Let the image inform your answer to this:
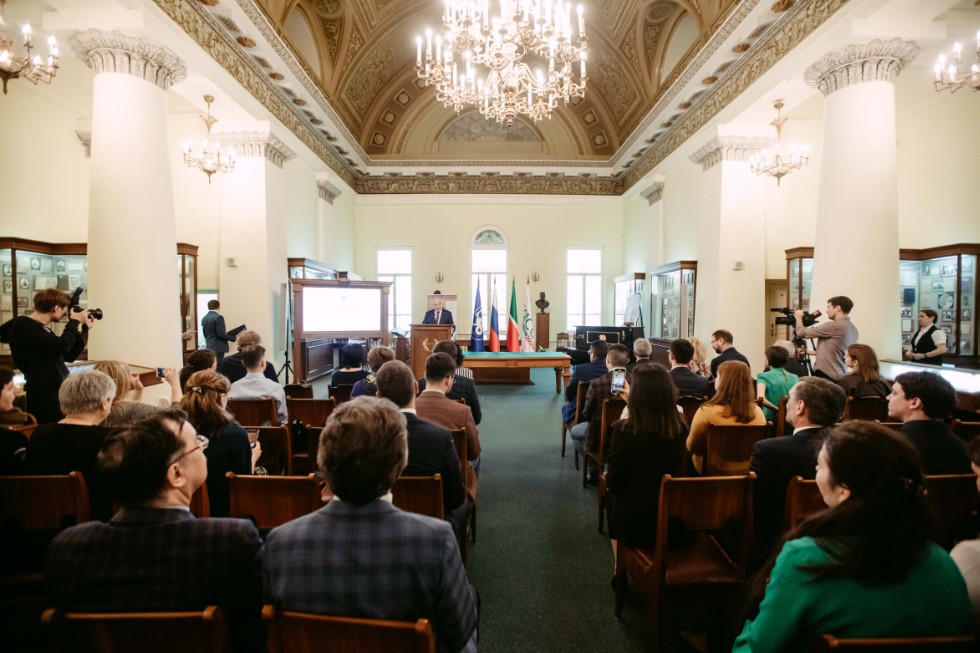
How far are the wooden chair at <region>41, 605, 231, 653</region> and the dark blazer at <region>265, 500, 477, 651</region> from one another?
15 cm

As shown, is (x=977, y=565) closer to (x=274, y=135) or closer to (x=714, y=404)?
(x=714, y=404)

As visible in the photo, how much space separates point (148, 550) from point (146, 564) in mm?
33

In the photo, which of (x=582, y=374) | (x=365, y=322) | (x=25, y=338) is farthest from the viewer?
(x=365, y=322)

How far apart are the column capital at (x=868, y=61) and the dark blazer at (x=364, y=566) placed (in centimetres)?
680

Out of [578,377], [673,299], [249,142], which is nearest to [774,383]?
[578,377]

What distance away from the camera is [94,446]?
2.13m

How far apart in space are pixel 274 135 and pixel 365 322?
350cm

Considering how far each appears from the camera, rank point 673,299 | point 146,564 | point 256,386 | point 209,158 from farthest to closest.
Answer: point 673,299
point 209,158
point 256,386
point 146,564

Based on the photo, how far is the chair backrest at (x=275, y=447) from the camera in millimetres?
3105

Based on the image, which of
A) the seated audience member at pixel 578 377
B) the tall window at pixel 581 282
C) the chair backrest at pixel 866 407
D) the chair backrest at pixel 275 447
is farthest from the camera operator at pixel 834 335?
the tall window at pixel 581 282

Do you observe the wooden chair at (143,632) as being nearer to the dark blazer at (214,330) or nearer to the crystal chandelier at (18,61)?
the crystal chandelier at (18,61)

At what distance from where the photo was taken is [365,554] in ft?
3.94

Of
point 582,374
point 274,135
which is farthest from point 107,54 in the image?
point 582,374

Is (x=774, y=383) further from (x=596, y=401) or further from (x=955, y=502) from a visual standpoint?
(x=955, y=502)
